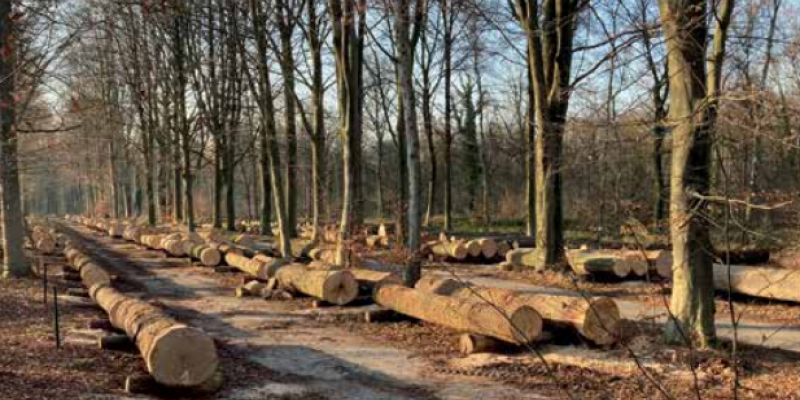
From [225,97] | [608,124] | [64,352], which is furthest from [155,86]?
[608,124]

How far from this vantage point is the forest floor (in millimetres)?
7113

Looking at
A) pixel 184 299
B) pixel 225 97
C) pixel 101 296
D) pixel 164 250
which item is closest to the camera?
pixel 101 296

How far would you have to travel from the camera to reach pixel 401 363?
874 cm

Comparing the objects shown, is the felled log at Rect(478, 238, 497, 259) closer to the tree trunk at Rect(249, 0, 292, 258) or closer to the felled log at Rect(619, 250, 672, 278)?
the tree trunk at Rect(249, 0, 292, 258)

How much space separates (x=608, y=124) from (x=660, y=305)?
4.53 meters

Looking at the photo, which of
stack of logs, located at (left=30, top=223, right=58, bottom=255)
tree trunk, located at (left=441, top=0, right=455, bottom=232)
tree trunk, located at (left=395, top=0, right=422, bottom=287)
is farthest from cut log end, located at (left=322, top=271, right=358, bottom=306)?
tree trunk, located at (left=441, top=0, right=455, bottom=232)

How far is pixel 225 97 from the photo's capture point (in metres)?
28.8

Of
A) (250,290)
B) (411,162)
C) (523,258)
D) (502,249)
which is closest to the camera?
(411,162)

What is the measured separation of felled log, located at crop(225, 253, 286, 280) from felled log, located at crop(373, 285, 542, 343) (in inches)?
190

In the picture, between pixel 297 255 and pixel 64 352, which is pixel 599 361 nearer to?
pixel 64 352

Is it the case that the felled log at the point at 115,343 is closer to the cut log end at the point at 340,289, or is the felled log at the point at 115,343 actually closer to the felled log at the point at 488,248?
the cut log end at the point at 340,289

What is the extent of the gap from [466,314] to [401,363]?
3.73 ft

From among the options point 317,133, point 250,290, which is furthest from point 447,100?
point 250,290

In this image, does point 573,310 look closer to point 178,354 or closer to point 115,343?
point 178,354
